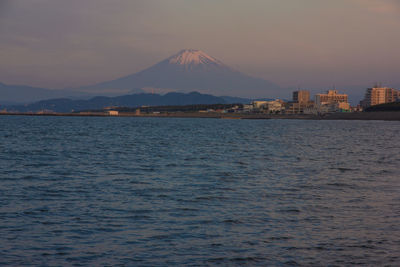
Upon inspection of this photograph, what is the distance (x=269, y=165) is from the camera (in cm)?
3084

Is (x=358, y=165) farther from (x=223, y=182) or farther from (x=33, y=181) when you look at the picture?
(x=33, y=181)

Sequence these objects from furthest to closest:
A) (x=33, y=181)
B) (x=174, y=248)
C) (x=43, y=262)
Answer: (x=33, y=181)
(x=174, y=248)
(x=43, y=262)

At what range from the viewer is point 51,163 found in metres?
31.5

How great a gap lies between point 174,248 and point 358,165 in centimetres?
2288

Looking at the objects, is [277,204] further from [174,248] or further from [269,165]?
[269,165]

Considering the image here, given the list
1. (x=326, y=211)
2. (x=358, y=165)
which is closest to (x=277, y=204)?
(x=326, y=211)

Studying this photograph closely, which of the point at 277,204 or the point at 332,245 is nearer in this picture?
the point at 332,245

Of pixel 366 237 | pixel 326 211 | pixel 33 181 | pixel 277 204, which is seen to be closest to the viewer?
pixel 366 237

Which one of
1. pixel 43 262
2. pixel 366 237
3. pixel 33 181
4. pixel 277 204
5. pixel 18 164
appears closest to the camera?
pixel 43 262

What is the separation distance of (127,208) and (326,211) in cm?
704

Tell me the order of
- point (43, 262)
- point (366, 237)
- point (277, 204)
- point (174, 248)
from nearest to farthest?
point (43, 262) → point (174, 248) → point (366, 237) → point (277, 204)

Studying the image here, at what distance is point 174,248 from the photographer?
11758 millimetres

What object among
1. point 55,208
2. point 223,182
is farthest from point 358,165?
point 55,208

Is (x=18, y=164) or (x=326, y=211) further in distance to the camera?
(x=18, y=164)
